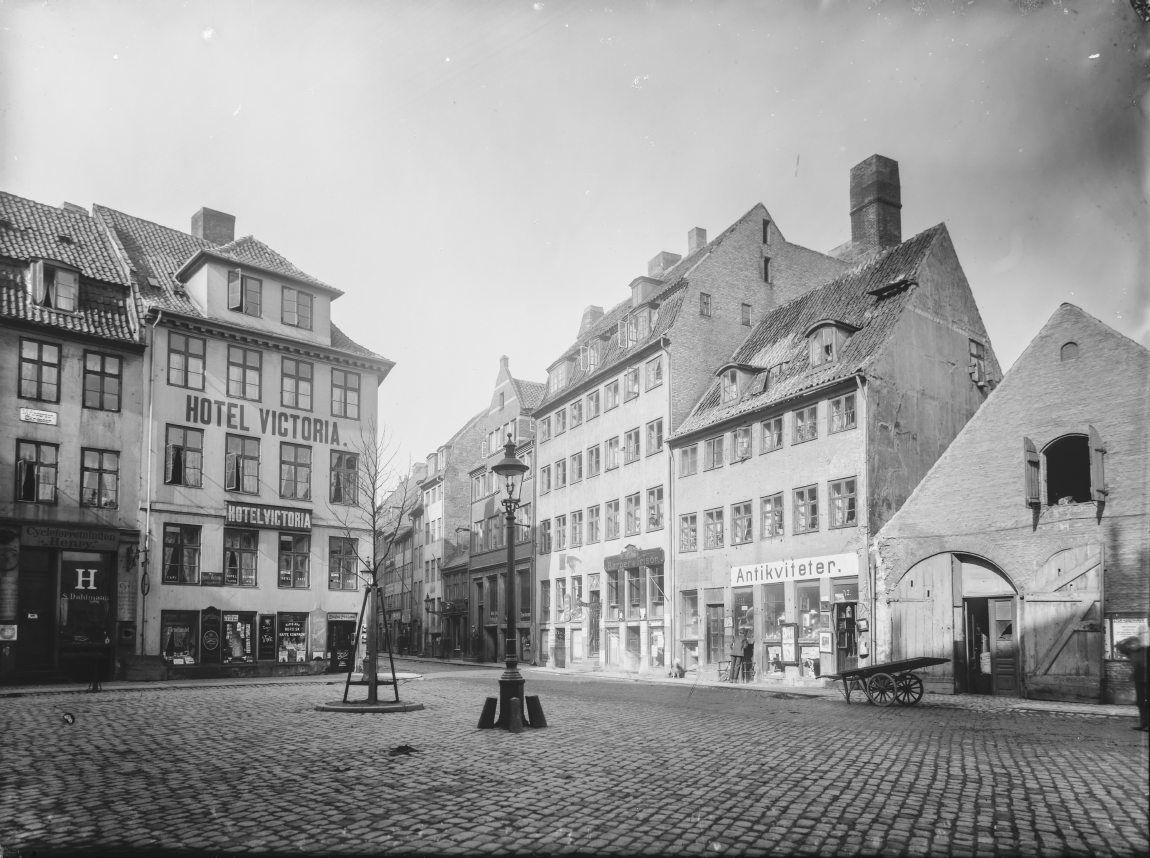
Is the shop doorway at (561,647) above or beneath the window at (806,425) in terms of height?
beneath

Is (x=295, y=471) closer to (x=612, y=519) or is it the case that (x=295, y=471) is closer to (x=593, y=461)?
(x=612, y=519)

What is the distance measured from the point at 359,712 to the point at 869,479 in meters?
17.7

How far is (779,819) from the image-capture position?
7.89 metres

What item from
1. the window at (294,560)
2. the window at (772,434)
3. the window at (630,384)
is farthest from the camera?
the window at (630,384)

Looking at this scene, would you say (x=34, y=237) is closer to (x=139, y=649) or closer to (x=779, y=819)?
(x=139, y=649)

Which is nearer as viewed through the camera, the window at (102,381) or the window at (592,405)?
the window at (102,381)

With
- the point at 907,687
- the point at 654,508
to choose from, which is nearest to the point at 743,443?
the point at 654,508

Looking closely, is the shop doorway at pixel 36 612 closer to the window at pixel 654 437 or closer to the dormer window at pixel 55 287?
the dormer window at pixel 55 287

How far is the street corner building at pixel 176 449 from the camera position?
3130 centimetres

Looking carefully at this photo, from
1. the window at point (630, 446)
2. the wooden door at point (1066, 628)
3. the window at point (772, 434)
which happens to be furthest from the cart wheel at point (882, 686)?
the window at point (630, 446)

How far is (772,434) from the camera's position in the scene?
112 feet

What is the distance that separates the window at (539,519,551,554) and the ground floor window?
72.8ft

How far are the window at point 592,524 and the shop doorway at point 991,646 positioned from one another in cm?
2262

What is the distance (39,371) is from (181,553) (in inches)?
307
